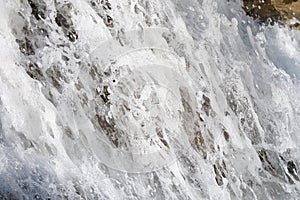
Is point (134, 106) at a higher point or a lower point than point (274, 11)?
lower

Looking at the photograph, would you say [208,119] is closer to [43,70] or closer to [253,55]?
[253,55]

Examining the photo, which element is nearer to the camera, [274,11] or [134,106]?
[134,106]

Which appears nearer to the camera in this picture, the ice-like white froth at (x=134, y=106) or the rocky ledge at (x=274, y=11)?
the ice-like white froth at (x=134, y=106)

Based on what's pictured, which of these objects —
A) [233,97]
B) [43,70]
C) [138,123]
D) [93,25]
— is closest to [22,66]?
[43,70]

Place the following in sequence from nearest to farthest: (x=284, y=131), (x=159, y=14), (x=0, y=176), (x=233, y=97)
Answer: (x=0, y=176), (x=159, y=14), (x=233, y=97), (x=284, y=131)

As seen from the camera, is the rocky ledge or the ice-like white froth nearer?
the ice-like white froth

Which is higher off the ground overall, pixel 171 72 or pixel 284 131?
pixel 171 72

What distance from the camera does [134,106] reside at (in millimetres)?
4625

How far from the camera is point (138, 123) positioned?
462 centimetres

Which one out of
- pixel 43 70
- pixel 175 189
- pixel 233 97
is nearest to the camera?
pixel 43 70

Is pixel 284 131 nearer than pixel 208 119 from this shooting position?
No

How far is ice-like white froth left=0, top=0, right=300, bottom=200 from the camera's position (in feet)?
13.9

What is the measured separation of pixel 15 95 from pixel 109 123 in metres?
0.77

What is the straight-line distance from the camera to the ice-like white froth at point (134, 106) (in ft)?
13.9
